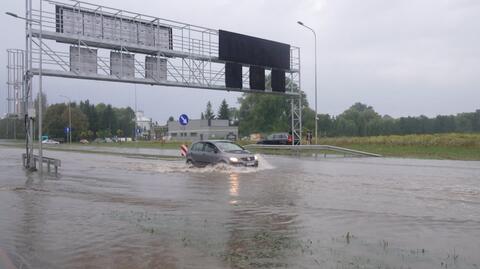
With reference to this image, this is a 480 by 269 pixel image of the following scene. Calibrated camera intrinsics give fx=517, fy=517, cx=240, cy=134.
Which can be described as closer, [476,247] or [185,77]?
[476,247]

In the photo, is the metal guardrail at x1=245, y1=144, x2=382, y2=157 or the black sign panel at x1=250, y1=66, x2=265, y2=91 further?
the black sign panel at x1=250, y1=66, x2=265, y2=91

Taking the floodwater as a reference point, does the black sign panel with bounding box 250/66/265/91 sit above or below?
above

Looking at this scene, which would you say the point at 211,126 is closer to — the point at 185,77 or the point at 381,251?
the point at 185,77

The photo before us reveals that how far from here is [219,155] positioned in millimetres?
21297

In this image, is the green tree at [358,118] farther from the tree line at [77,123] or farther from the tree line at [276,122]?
the tree line at [77,123]

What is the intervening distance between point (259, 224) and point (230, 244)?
5.72ft

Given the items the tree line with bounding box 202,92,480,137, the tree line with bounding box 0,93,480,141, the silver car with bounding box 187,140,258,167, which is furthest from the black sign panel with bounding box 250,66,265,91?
the tree line with bounding box 202,92,480,137

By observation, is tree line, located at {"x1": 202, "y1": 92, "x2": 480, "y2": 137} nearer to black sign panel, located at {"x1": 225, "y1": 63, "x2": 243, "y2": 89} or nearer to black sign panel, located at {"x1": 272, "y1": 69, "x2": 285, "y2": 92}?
black sign panel, located at {"x1": 272, "y1": 69, "x2": 285, "y2": 92}

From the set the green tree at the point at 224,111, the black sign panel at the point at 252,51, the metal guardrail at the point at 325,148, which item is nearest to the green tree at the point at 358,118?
the green tree at the point at 224,111

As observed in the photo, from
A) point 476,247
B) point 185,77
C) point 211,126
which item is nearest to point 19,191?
point 476,247

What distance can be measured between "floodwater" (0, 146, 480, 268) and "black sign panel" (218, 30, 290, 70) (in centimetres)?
1986

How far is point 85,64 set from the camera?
2984cm

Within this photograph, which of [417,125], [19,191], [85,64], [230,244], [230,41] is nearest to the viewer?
[230,244]

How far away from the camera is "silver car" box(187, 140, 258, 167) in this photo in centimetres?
2106
